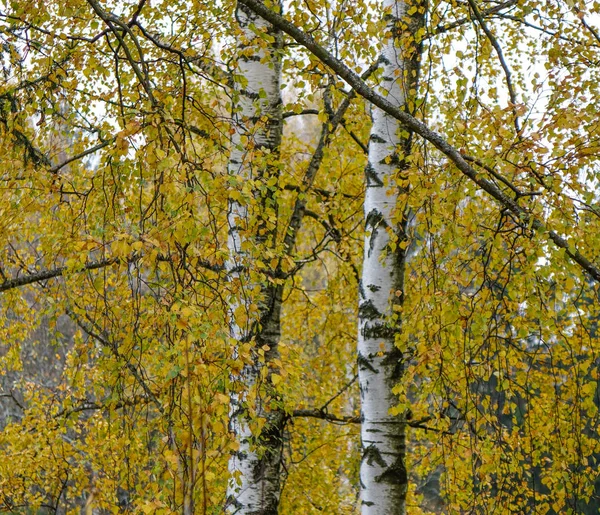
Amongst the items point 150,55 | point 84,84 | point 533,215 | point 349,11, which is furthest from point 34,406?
point 533,215

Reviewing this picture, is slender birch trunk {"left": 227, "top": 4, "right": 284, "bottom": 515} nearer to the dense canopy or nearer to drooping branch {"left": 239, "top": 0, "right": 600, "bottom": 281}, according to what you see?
the dense canopy

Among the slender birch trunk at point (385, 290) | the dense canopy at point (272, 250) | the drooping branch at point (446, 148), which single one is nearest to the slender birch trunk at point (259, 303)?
the dense canopy at point (272, 250)

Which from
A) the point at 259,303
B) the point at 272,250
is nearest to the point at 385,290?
the point at 259,303

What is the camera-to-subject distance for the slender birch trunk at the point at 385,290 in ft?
11.1

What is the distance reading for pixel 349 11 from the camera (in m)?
3.98

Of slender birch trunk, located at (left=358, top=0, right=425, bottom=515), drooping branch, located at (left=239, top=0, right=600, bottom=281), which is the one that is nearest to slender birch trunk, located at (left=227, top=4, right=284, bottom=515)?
slender birch trunk, located at (left=358, top=0, right=425, bottom=515)

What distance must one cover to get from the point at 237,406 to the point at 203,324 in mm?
1258

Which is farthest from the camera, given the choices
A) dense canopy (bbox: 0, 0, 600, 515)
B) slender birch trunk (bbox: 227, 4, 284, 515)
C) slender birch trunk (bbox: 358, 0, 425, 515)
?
A: slender birch trunk (bbox: 358, 0, 425, 515)

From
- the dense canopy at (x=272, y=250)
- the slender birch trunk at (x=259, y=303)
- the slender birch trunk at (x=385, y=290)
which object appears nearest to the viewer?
the dense canopy at (x=272, y=250)

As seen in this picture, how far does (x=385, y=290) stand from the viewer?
11.9ft

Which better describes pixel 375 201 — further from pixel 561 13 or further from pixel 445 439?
pixel 561 13

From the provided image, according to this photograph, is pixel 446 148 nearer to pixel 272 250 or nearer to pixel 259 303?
pixel 272 250

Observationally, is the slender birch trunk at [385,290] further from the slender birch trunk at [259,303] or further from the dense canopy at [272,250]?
the slender birch trunk at [259,303]

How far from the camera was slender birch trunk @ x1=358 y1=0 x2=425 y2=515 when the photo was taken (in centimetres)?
337
